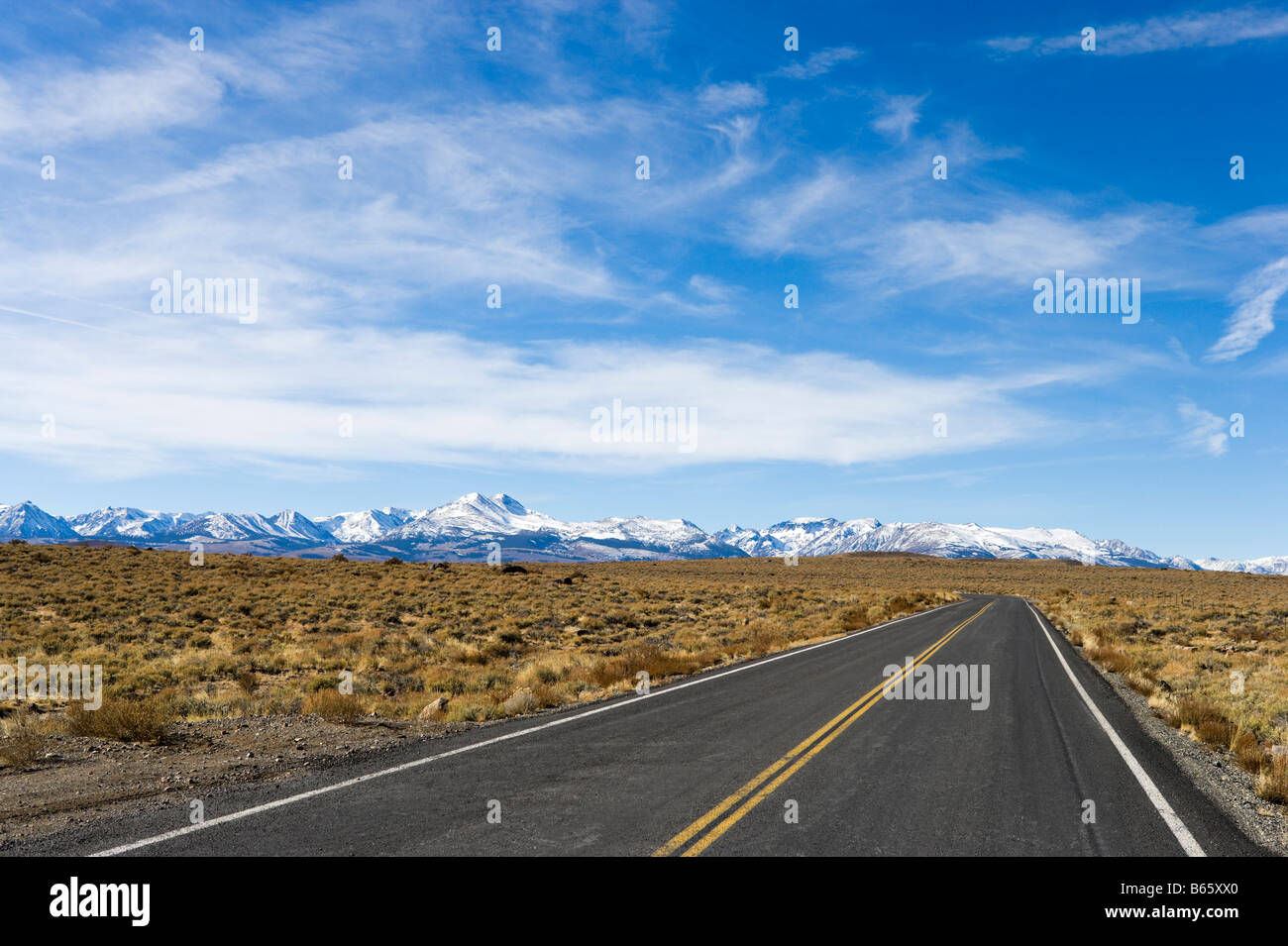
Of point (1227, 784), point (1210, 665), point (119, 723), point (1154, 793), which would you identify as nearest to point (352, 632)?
point (119, 723)

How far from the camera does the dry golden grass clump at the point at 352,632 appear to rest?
13.5 meters

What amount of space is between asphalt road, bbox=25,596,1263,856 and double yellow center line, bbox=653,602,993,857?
0.03 m

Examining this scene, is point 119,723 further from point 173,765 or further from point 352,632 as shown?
point 352,632

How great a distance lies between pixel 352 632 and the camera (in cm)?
2550

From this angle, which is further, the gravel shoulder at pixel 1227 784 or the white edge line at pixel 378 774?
the gravel shoulder at pixel 1227 784

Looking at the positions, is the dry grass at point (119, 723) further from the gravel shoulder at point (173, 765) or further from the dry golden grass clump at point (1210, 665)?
the dry golden grass clump at point (1210, 665)

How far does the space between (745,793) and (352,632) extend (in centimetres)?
2168

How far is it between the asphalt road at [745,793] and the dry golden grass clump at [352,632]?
11.3 feet

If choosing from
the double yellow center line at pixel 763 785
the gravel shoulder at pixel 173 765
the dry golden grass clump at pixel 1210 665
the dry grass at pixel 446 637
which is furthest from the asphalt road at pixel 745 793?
the dry grass at pixel 446 637
